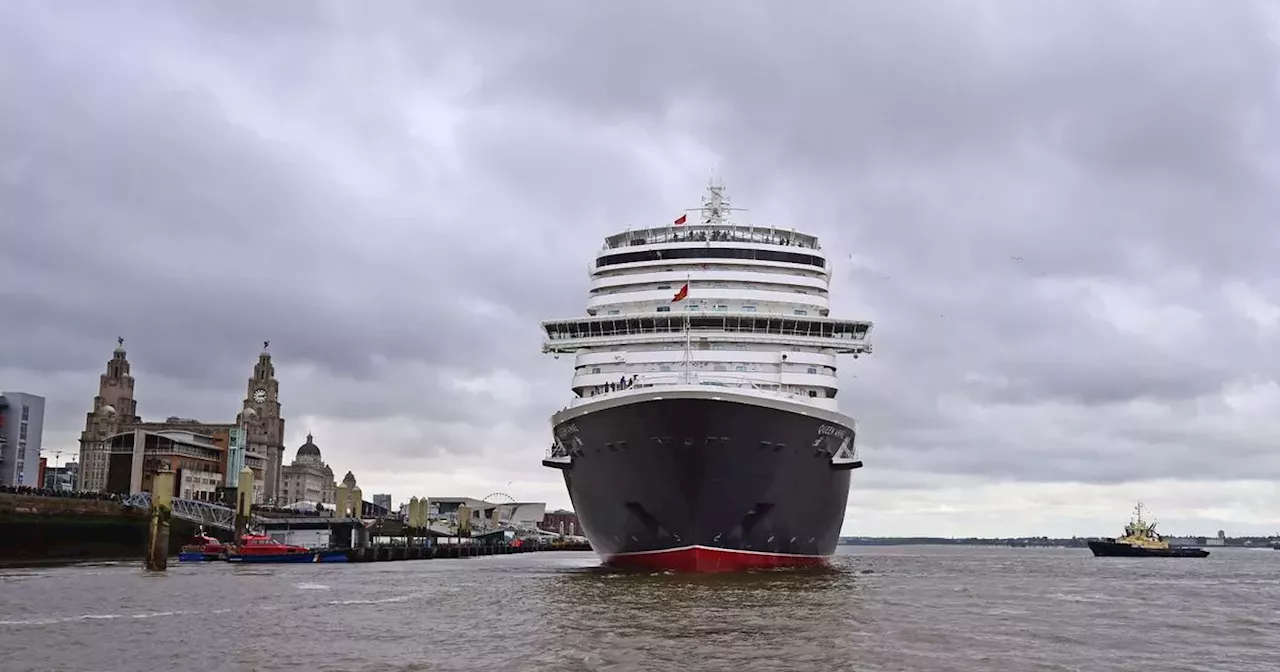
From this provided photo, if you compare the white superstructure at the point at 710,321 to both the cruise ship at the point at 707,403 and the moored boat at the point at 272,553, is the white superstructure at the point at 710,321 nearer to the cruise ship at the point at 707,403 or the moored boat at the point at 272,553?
the cruise ship at the point at 707,403

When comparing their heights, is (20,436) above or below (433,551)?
above

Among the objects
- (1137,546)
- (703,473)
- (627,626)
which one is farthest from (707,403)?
(1137,546)

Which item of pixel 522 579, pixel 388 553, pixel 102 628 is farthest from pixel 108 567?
pixel 102 628

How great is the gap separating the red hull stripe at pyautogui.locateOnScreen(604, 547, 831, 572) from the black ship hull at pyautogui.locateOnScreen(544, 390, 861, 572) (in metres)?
0.05

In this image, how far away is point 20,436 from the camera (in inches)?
5482

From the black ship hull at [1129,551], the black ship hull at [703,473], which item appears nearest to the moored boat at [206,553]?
the black ship hull at [703,473]

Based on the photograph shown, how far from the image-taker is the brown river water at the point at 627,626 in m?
22.5

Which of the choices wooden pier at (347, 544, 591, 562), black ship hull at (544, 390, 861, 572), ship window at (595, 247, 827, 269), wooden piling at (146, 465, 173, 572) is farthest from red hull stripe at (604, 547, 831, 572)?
wooden pier at (347, 544, 591, 562)

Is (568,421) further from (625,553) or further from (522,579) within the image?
(522,579)

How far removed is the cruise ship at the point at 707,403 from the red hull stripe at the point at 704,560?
59 mm

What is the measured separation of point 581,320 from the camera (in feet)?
164

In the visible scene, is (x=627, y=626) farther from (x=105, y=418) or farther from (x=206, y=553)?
(x=105, y=418)

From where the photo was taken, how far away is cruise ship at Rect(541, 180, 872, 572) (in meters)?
39.8

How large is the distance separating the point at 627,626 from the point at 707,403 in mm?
13107
